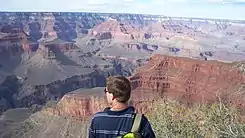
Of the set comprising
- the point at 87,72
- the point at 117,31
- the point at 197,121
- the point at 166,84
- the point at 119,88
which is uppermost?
the point at 119,88

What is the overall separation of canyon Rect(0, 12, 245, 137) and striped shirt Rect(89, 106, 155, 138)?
5392mm

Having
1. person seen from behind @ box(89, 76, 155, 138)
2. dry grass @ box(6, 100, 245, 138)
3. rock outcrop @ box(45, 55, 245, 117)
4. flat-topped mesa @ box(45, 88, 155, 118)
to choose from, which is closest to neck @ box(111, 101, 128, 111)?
person seen from behind @ box(89, 76, 155, 138)

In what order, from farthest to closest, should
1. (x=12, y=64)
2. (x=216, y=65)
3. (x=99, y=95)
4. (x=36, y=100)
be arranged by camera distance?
(x=12, y=64)
(x=36, y=100)
(x=99, y=95)
(x=216, y=65)

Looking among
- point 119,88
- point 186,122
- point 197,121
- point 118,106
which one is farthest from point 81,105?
point 119,88

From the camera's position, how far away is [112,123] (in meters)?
5.00

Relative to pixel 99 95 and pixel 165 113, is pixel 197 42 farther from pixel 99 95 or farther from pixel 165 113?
pixel 165 113

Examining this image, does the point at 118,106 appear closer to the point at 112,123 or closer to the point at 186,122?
the point at 112,123

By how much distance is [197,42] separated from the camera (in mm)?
190125

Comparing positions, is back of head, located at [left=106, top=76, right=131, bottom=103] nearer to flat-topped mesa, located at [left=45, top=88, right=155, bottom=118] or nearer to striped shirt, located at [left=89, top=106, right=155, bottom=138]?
striped shirt, located at [left=89, top=106, right=155, bottom=138]

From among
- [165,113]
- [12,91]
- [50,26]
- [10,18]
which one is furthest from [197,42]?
[165,113]

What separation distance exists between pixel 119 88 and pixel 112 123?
16.3 inches

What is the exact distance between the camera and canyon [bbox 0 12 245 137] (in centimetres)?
4519

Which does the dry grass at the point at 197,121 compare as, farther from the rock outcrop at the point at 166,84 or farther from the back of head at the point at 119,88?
the rock outcrop at the point at 166,84

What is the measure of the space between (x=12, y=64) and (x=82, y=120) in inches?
2747
